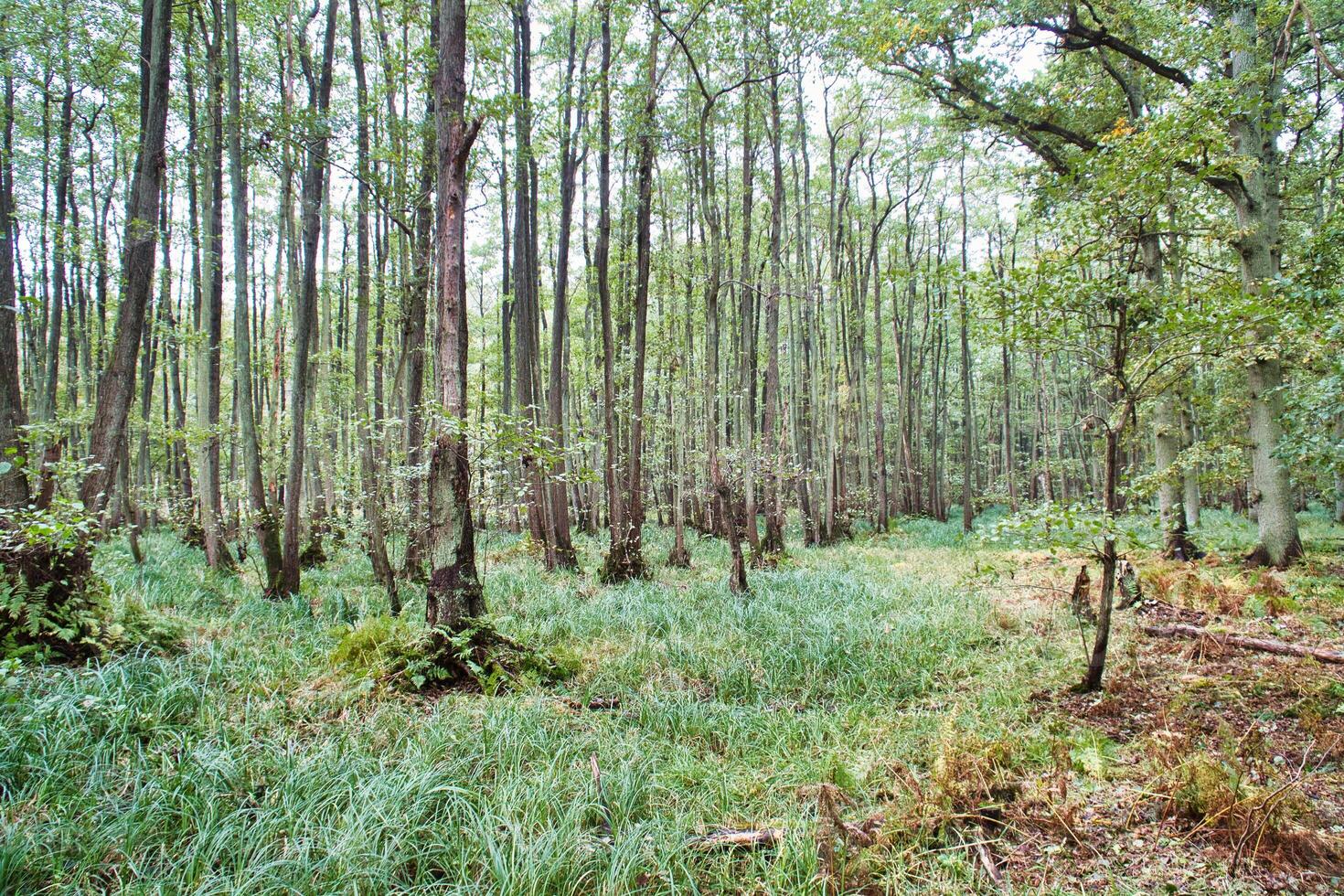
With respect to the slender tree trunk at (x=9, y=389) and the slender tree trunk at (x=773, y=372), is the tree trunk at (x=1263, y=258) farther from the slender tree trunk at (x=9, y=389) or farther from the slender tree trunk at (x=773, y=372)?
the slender tree trunk at (x=9, y=389)

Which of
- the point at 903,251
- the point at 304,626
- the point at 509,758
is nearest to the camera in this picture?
the point at 509,758

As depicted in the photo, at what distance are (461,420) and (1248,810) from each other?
4722 mm

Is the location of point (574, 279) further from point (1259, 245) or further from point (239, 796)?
point (239, 796)

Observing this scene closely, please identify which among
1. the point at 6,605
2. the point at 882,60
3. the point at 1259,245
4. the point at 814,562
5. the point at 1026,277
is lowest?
Result: the point at 814,562

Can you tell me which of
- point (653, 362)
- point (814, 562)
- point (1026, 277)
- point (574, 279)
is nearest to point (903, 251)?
point (653, 362)

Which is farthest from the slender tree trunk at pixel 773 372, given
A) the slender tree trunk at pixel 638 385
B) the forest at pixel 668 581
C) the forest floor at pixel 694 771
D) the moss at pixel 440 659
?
the moss at pixel 440 659

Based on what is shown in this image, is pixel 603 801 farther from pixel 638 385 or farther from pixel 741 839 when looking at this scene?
pixel 638 385

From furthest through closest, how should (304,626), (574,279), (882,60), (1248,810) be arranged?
(574,279)
(882,60)
(304,626)
(1248,810)

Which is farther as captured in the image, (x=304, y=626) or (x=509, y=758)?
(x=304, y=626)

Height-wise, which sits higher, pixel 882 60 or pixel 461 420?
pixel 882 60

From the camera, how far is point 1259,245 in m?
7.33

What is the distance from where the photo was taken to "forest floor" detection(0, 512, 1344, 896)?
7.20 feet

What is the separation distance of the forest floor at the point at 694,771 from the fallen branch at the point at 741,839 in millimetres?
46

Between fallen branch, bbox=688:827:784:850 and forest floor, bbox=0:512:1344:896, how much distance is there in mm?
46
